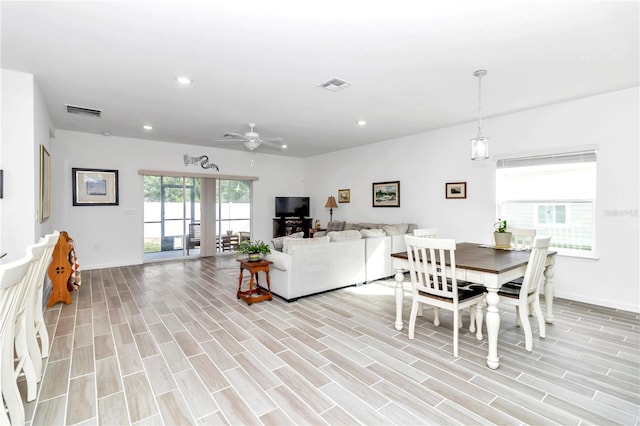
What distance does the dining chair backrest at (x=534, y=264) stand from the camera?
2.58m

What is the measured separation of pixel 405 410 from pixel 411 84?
3191 millimetres

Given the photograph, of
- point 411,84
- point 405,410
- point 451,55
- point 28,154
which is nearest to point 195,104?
A: point 28,154

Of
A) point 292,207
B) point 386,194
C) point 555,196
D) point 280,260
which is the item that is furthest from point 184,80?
point 292,207

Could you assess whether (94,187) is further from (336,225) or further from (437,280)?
(437,280)

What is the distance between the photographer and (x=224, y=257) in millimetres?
7406

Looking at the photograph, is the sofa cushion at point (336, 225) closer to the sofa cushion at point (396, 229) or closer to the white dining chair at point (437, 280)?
the sofa cushion at point (396, 229)

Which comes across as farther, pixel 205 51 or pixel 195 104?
pixel 195 104

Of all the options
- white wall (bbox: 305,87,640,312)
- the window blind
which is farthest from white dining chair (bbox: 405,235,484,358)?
the window blind

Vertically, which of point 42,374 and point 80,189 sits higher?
point 80,189

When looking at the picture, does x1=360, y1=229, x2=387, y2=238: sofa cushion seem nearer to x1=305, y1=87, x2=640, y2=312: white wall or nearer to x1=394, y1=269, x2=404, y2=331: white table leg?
x1=305, y1=87, x2=640, y2=312: white wall

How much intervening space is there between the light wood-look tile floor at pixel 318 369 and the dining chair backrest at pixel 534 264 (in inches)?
22.6

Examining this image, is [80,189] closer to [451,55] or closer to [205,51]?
[205,51]

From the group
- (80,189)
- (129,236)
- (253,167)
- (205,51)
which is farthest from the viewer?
(253,167)

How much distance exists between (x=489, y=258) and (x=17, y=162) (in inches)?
194
